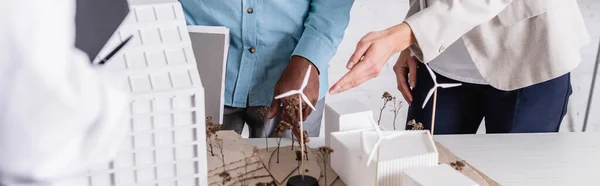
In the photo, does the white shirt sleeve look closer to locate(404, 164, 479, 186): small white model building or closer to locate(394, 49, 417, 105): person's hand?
locate(404, 164, 479, 186): small white model building

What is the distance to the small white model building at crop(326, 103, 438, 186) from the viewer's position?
98 centimetres

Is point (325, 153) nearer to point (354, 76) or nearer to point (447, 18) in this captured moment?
point (354, 76)

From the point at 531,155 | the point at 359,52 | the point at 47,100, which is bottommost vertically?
the point at 531,155

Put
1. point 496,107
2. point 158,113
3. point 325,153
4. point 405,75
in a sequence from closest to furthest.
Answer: point 158,113, point 325,153, point 496,107, point 405,75

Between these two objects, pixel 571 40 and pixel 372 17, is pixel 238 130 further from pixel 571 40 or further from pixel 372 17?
pixel 372 17

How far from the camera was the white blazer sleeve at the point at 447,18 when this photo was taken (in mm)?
1194

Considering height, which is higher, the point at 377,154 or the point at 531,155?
the point at 377,154

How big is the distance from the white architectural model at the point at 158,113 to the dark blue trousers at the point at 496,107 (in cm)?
83

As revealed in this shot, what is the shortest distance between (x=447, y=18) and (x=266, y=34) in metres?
0.44

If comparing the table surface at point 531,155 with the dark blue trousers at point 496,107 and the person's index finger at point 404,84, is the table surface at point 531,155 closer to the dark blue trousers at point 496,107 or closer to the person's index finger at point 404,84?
the dark blue trousers at point 496,107

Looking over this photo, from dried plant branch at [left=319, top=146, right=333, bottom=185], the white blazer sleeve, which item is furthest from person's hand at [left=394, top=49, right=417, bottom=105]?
dried plant branch at [left=319, top=146, right=333, bottom=185]

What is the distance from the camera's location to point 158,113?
70 centimetres

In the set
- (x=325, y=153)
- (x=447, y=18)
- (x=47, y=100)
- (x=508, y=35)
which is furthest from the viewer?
(x=508, y=35)

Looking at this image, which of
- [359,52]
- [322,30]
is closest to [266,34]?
[322,30]
